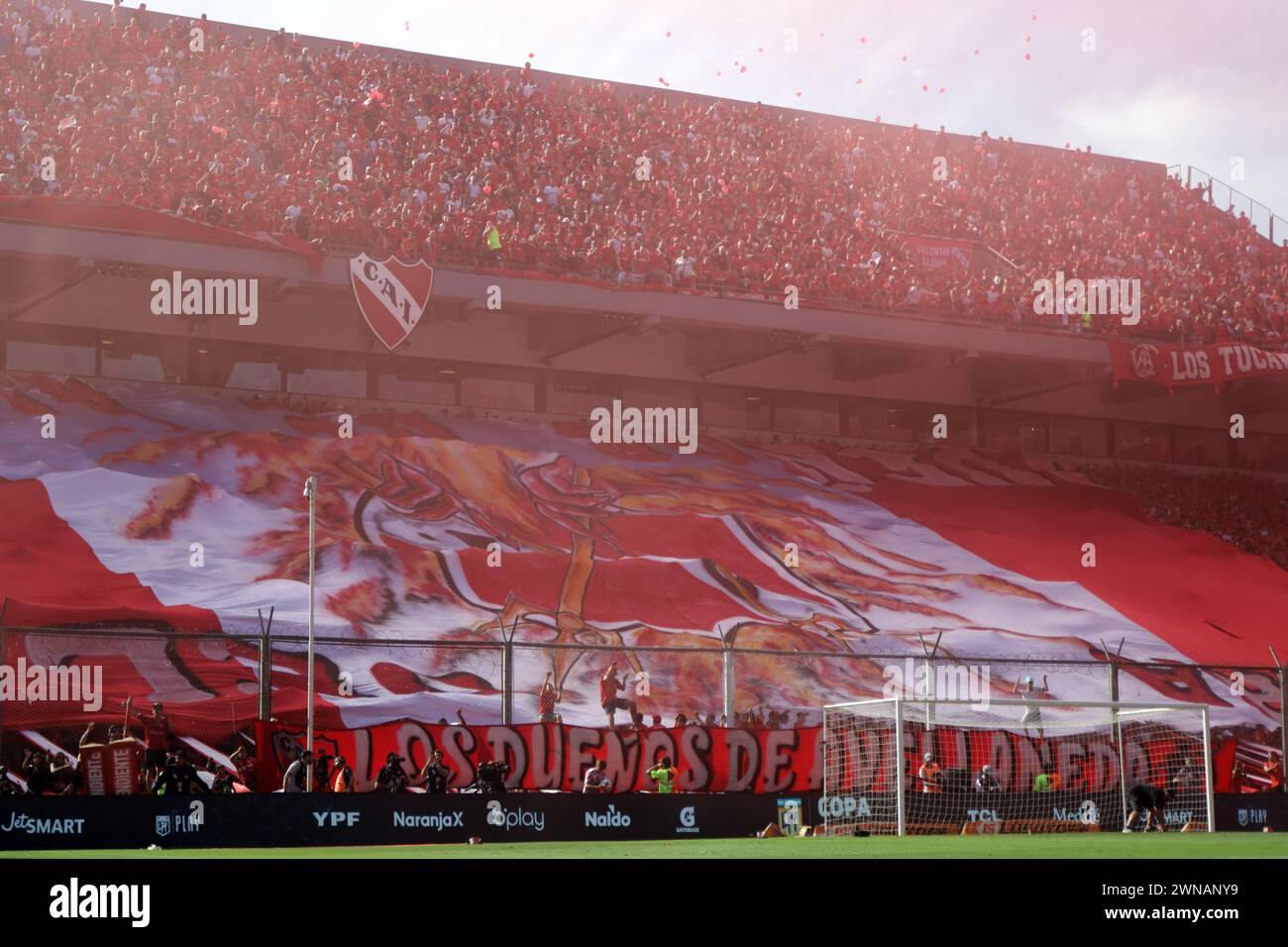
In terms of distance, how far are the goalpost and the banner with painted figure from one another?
5.07ft

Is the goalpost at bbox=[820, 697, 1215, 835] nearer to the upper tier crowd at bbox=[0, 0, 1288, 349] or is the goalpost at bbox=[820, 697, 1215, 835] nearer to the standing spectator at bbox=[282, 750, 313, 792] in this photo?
the standing spectator at bbox=[282, 750, 313, 792]

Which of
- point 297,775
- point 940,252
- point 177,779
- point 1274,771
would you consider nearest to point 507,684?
point 297,775

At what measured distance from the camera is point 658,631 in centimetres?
3234

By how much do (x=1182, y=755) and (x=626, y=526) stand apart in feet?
46.9

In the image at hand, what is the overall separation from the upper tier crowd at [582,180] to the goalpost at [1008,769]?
1757 cm


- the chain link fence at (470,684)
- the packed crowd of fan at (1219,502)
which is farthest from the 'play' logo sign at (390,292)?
the packed crowd of fan at (1219,502)

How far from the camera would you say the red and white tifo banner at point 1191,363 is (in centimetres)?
4488

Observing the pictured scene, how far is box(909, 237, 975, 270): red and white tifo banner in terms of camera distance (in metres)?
47.7

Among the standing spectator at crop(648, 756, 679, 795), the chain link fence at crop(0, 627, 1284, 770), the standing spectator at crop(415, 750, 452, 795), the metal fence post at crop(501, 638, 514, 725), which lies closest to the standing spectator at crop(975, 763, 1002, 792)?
the chain link fence at crop(0, 627, 1284, 770)

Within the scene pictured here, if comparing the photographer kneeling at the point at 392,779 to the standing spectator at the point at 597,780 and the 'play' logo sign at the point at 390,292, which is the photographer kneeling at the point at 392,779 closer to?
the standing spectator at the point at 597,780

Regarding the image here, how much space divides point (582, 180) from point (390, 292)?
27.8 ft

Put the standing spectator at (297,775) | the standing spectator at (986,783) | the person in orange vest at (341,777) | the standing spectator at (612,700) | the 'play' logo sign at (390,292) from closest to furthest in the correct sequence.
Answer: the standing spectator at (297,775) → the person in orange vest at (341,777) → the standing spectator at (986,783) → the standing spectator at (612,700) → the 'play' logo sign at (390,292)
